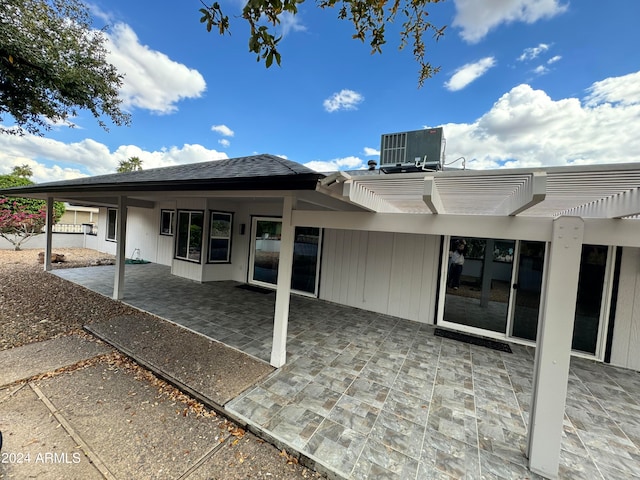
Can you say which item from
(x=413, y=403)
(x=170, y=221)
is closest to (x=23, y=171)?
(x=170, y=221)

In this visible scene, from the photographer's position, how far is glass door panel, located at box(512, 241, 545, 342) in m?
4.30

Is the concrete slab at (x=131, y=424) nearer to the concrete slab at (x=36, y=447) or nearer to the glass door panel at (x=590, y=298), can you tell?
the concrete slab at (x=36, y=447)

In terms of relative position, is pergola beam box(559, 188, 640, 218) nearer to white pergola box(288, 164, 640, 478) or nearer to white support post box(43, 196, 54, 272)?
white pergola box(288, 164, 640, 478)

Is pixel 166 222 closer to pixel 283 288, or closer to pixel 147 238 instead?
pixel 147 238

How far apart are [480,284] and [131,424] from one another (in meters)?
5.42

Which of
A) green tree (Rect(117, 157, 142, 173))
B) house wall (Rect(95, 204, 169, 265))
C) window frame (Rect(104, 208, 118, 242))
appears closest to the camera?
house wall (Rect(95, 204, 169, 265))

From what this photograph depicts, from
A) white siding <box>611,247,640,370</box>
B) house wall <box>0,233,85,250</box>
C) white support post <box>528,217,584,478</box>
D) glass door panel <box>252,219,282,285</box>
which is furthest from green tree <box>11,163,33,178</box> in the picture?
white siding <box>611,247,640,370</box>

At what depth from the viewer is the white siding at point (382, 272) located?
5125mm

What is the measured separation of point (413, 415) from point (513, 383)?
163 cm

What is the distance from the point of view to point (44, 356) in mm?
3137

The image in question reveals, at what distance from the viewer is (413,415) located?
8.13 feet

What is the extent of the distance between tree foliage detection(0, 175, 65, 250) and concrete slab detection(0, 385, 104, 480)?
12442mm

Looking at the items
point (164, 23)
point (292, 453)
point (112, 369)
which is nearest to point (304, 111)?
point (164, 23)

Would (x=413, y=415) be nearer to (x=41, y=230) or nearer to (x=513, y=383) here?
(x=513, y=383)
